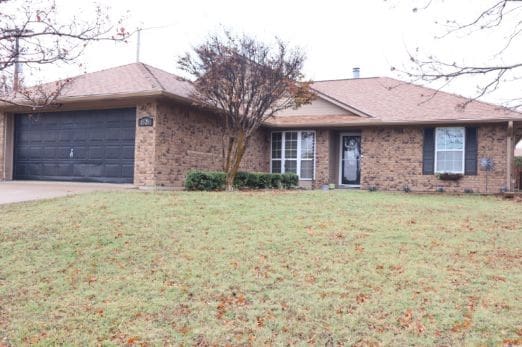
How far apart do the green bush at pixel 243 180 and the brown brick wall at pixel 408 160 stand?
2.91m

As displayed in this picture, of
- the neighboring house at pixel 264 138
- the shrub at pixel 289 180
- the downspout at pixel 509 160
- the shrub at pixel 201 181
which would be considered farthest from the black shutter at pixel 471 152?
the shrub at pixel 201 181

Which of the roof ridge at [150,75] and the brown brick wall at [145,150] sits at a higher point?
the roof ridge at [150,75]

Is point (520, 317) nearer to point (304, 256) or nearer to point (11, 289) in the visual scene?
point (304, 256)

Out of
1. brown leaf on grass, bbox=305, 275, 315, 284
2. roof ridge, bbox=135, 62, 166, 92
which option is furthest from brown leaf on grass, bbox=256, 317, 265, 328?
roof ridge, bbox=135, 62, 166, 92

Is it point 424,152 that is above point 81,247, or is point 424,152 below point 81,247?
above

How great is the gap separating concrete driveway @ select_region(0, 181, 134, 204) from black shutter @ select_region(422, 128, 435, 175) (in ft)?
32.8

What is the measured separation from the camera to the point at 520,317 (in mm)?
4570

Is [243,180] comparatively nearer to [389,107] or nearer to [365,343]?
[389,107]

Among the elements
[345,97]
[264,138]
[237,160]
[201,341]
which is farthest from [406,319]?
Answer: [345,97]

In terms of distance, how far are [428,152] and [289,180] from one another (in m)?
4.99

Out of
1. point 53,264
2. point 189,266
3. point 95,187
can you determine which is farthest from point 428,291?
point 95,187

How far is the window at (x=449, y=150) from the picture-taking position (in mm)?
16266

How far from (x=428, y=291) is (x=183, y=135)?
10.8 meters

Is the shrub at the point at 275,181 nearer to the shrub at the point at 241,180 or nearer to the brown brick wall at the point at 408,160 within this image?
the shrub at the point at 241,180
